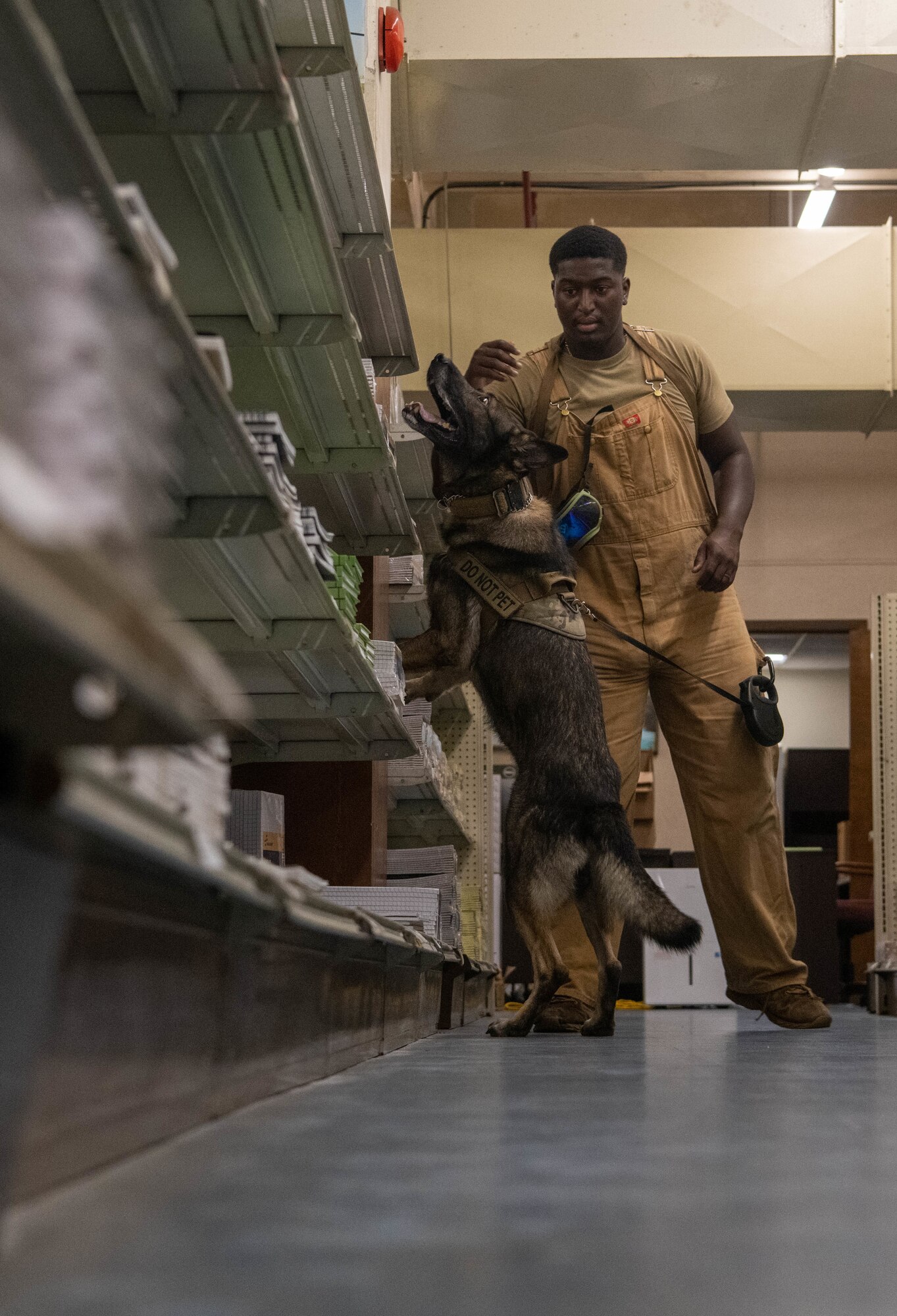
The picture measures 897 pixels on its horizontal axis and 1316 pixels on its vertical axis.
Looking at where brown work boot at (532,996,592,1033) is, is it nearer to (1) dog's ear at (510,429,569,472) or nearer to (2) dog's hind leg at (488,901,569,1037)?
(2) dog's hind leg at (488,901,569,1037)

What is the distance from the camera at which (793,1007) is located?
3691mm

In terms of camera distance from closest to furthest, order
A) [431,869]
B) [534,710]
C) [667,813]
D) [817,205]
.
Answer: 1. [534,710]
2. [431,869]
3. [817,205]
4. [667,813]

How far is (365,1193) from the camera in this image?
3.27ft

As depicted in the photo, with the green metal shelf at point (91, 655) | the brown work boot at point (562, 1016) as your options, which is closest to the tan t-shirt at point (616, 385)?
the brown work boot at point (562, 1016)

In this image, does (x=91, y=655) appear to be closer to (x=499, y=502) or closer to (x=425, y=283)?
(x=499, y=502)

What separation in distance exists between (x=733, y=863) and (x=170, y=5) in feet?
8.92

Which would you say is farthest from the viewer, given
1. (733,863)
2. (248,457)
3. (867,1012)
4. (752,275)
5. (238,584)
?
(752,275)

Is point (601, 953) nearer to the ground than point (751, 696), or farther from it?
nearer to the ground

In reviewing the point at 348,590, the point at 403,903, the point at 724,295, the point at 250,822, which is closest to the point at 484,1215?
the point at 250,822

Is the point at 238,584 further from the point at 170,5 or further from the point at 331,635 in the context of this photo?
the point at 170,5

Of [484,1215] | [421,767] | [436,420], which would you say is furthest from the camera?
[421,767]

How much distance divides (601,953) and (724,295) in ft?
14.2

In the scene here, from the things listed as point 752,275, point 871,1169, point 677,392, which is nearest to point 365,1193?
point 871,1169

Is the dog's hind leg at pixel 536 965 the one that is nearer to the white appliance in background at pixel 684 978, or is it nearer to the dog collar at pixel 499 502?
the dog collar at pixel 499 502
